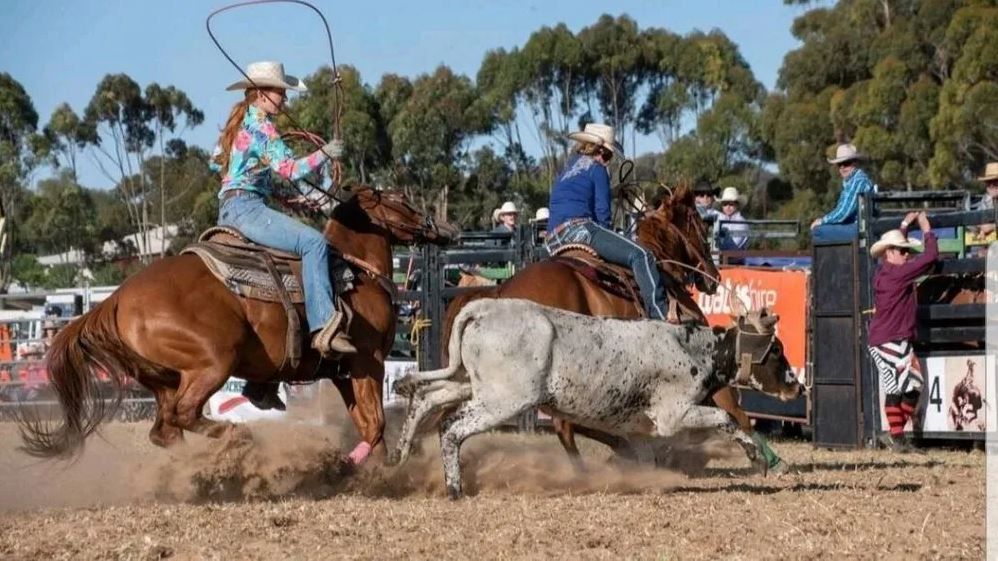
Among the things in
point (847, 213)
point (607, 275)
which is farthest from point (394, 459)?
point (847, 213)

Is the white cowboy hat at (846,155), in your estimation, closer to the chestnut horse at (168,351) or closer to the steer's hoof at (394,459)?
the chestnut horse at (168,351)

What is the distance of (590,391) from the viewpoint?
26.7 ft

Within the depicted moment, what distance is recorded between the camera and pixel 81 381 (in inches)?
339

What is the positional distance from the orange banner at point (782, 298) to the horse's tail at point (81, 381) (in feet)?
20.8

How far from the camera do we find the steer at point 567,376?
26.1ft

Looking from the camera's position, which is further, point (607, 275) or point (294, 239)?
point (607, 275)

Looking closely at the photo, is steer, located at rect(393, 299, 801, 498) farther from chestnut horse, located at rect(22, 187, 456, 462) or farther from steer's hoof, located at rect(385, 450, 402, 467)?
chestnut horse, located at rect(22, 187, 456, 462)

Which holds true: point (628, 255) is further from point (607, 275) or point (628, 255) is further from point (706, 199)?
point (706, 199)

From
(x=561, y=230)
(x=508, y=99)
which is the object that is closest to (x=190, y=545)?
(x=561, y=230)

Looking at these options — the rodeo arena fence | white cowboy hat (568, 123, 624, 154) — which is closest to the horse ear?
the rodeo arena fence

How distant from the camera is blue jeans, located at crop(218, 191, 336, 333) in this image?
8.89 meters

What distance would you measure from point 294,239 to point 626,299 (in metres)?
2.26

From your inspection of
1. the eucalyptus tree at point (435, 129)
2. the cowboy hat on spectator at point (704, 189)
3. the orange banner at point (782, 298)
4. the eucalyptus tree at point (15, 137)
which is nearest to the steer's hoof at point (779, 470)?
the orange banner at point (782, 298)

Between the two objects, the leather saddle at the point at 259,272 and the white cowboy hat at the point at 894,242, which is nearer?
the leather saddle at the point at 259,272
